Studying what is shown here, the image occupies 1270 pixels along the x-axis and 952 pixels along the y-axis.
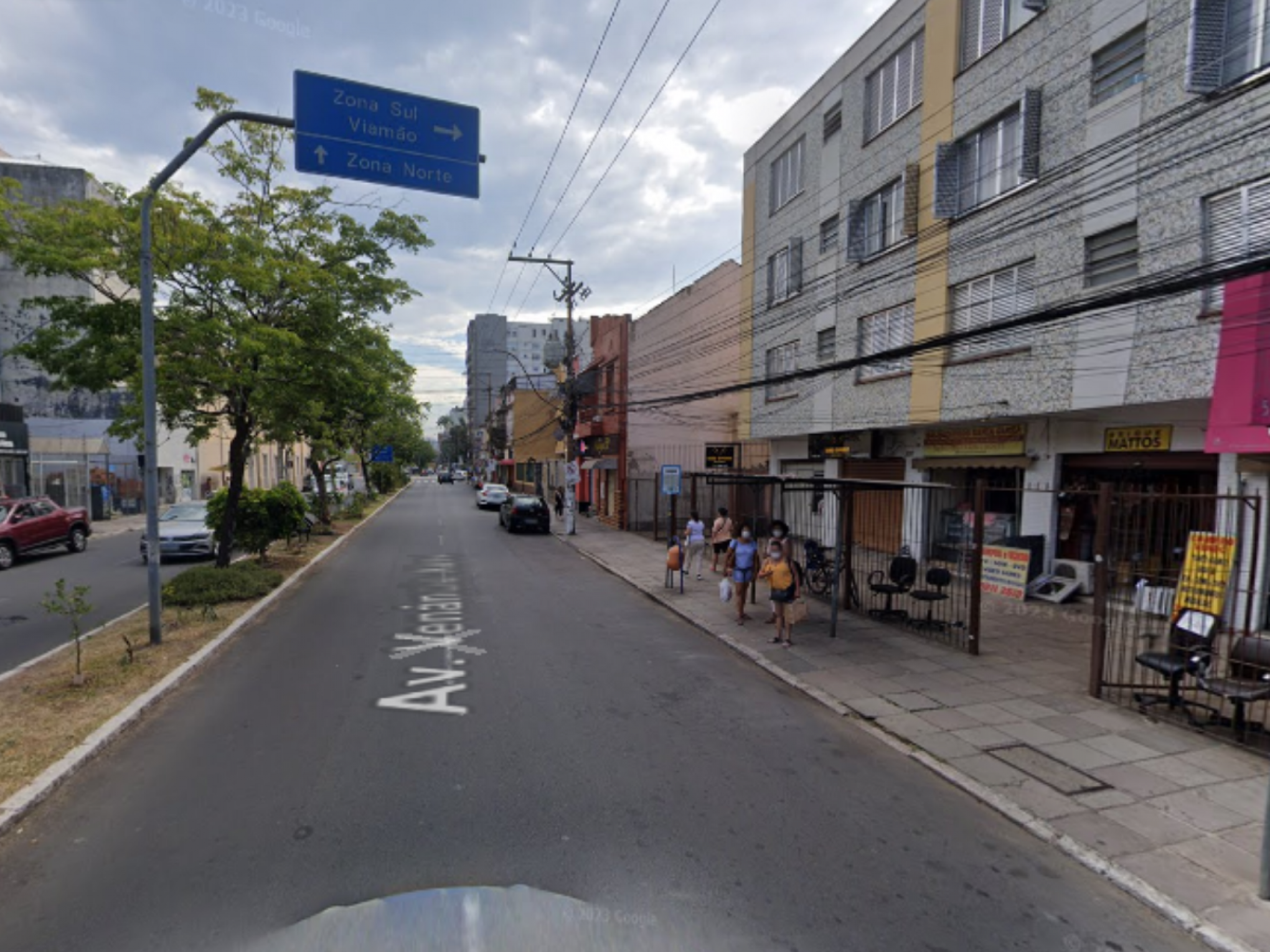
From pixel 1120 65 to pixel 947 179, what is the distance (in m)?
3.23

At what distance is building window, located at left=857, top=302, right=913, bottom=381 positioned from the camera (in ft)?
47.1

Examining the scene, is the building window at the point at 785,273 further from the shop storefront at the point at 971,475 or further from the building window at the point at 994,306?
the shop storefront at the point at 971,475

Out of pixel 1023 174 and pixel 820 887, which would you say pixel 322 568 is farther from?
pixel 1023 174

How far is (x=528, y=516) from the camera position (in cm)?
2505

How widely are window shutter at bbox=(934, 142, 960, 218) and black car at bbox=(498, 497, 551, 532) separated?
16.7 m

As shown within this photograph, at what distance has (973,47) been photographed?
1262cm

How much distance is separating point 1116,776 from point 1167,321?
23.2ft

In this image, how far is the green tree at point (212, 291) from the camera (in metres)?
9.66

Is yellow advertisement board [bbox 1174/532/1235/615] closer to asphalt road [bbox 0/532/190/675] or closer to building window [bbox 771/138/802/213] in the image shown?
asphalt road [bbox 0/532/190/675]

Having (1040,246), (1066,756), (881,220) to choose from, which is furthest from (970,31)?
(1066,756)

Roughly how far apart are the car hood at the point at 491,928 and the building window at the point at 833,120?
58.9ft

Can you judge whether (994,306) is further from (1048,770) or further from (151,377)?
(151,377)

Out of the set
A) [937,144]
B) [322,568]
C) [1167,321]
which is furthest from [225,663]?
[937,144]

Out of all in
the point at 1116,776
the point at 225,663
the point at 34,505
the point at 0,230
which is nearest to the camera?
the point at 1116,776
